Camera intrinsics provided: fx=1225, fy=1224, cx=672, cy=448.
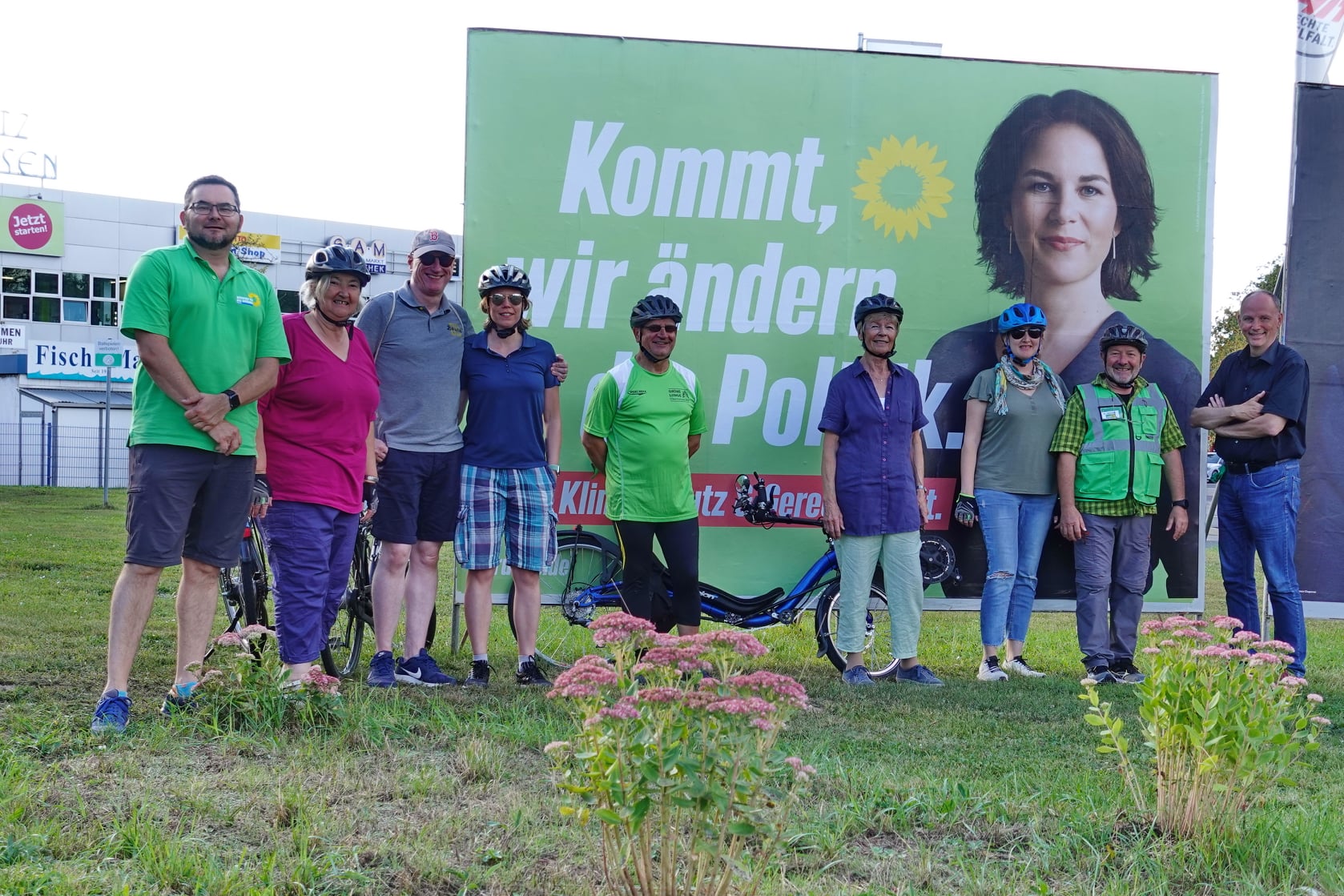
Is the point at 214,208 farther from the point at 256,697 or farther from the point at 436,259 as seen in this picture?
the point at 256,697

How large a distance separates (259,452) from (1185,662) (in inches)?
136

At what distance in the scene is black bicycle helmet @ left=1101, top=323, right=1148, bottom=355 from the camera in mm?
6727

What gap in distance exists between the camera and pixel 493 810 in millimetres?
3664

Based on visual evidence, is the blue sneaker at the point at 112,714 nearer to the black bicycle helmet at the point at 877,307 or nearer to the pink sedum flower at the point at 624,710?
the pink sedum flower at the point at 624,710

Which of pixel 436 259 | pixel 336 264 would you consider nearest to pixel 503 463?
pixel 436 259

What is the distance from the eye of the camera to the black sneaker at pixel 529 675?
234 inches

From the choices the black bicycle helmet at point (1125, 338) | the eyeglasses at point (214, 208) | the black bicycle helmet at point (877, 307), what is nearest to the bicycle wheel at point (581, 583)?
the black bicycle helmet at point (877, 307)

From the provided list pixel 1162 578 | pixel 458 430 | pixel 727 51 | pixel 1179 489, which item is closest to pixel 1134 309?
pixel 1179 489

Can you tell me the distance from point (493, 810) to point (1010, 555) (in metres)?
4.03

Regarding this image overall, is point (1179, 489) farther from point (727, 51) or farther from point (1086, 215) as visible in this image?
point (727, 51)

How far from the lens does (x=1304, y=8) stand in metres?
7.48

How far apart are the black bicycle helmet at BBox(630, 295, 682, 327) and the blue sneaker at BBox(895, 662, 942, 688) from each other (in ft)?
7.44

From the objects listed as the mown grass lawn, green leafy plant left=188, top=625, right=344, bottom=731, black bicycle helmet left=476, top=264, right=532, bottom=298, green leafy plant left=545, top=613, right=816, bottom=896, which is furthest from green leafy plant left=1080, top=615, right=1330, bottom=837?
black bicycle helmet left=476, top=264, right=532, bottom=298

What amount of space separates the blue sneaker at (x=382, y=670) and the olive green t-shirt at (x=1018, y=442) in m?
3.38
